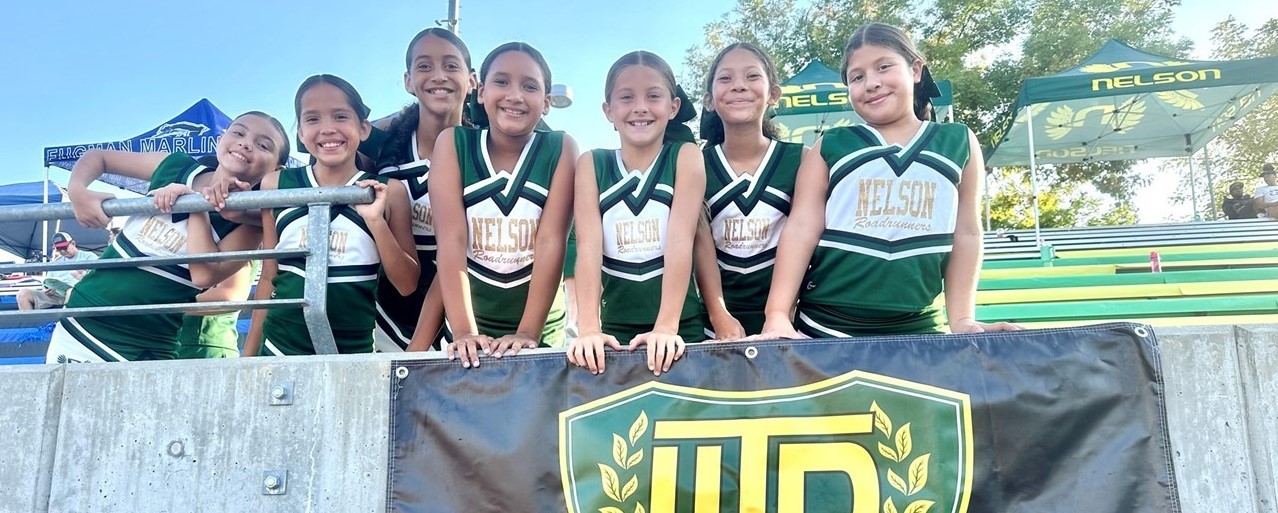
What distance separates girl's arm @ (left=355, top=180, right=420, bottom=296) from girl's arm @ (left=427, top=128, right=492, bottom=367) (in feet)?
0.63

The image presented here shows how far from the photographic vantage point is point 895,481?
2137mm

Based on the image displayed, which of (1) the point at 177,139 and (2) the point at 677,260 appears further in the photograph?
(1) the point at 177,139

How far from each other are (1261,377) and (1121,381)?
1.19 feet

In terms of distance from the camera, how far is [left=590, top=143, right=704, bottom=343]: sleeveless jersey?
2725 mm

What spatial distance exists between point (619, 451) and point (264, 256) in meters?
1.41

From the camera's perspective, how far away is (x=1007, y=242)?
11.7 metres

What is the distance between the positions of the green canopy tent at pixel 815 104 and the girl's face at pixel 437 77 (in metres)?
8.68

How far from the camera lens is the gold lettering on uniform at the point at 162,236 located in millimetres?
3174

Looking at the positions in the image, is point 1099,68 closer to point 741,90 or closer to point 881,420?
point 741,90

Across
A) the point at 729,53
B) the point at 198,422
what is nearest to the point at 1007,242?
the point at 729,53

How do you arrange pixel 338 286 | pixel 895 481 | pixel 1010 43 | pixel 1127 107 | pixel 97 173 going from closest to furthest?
pixel 895 481
pixel 338 286
pixel 97 173
pixel 1127 107
pixel 1010 43

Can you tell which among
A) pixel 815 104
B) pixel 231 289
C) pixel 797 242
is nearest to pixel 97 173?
pixel 231 289

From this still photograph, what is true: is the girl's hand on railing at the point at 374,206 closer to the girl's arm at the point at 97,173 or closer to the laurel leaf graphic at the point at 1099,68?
the girl's arm at the point at 97,173

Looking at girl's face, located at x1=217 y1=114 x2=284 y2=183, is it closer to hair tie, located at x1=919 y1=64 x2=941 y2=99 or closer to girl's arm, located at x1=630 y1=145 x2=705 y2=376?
girl's arm, located at x1=630 y1=145 x2=705 y2=376
